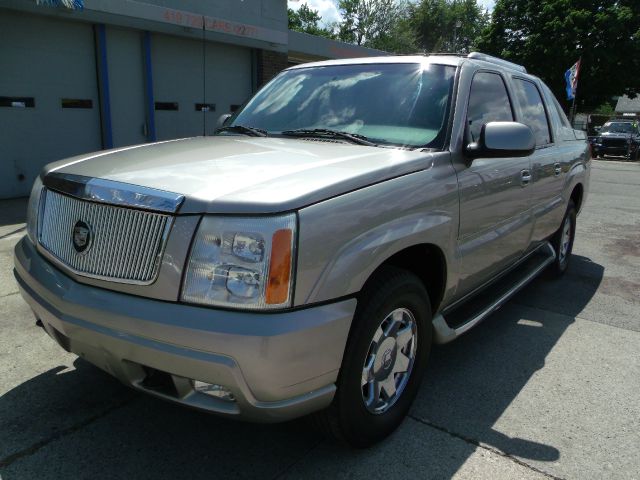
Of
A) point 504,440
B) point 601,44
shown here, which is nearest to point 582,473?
point 504,440

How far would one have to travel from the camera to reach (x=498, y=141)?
2.90 meters

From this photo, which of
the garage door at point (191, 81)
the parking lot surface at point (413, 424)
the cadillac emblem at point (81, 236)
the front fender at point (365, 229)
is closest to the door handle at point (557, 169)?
the parking lot surface at point (413, 424)

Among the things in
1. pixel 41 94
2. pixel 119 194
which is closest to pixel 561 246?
pixel 119 194

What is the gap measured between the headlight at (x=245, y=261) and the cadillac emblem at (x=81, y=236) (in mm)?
579

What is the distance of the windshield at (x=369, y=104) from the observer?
9.86 feet

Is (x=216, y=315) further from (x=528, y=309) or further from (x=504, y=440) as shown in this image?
(x=528, y=309)

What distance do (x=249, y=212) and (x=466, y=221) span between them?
1.51 m

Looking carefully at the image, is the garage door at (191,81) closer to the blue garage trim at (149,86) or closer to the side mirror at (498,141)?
the blue garage trim at (149,86)

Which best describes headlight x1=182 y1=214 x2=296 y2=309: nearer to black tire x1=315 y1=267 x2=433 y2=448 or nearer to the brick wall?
black tire x1=315 y1=267 x2=433 y2=448

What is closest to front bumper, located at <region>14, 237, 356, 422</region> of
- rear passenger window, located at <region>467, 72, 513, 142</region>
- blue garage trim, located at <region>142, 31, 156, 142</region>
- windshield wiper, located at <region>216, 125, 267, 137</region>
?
windshield wiper, located at <region>216, 125, 267, 137</region>

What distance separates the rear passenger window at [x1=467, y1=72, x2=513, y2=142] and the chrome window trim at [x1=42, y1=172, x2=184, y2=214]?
1.91 metres

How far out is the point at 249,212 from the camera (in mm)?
1933

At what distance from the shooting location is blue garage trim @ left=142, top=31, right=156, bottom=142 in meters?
10.1

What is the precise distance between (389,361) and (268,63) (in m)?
11.2
